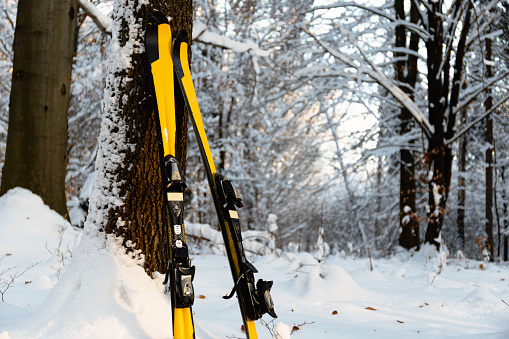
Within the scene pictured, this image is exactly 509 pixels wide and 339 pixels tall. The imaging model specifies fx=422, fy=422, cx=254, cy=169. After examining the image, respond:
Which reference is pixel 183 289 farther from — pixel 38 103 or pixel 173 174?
pixel 38 103

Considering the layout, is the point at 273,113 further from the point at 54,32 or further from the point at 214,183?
the point at 214,183

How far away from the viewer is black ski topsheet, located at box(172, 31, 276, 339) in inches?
64.5

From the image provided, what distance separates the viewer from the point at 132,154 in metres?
1.98

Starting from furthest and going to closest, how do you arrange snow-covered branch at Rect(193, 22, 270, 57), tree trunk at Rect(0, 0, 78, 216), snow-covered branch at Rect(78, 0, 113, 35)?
snow-covered branch at Rect(193, 22, 270, 57) < snow-covered branch at Rect(78, 0, 113, 35) < tree trunk at Rect(0, 0, 78, 216)

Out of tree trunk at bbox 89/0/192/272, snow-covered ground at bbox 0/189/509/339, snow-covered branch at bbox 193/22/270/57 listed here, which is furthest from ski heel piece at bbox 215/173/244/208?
snow-covered branch at bbox 193/22/270/57

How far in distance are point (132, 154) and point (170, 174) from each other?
397 millimetres

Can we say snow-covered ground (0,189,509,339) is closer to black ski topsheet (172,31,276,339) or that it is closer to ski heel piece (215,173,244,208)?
black ski topsheet (172,31,276,339)

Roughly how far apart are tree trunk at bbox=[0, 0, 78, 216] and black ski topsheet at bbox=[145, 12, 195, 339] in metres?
2.65

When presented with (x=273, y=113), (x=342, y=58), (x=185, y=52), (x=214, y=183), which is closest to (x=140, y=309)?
(x=214, y=183)

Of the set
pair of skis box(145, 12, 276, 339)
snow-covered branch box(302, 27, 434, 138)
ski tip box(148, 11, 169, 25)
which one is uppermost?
snow-covered branch box(302, 27, 434, 138)

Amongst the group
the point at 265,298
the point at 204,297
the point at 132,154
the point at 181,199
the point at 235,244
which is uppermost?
the point at 132,154

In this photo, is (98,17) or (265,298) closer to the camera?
(265,298)

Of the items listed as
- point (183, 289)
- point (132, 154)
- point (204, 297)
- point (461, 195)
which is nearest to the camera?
point (183, 289)

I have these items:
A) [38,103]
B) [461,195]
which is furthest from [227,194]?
[461,195]
